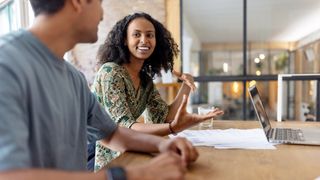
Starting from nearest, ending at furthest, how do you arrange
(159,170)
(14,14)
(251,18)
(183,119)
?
(159,170) < (183,119) < (14,14) < (251,18)

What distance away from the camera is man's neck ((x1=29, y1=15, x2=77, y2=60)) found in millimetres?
783

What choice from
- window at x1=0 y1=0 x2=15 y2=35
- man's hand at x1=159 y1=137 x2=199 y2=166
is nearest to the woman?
man's hand at x1=159 y1=137 x2=199 y2=166

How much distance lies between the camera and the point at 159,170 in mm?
724

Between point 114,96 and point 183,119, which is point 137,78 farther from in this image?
point 183,119

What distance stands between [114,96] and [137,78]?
1.15 feet

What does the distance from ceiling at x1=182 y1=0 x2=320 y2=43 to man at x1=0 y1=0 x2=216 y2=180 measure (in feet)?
12.1

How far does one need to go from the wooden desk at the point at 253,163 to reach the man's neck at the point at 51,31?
39 cm

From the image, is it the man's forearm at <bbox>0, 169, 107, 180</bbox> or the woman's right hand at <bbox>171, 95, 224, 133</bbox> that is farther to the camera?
the woman's right hand at <bbox>171, 95, 224, 133</bbox>

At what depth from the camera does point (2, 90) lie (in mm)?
610

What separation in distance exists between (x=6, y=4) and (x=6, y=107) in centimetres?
235

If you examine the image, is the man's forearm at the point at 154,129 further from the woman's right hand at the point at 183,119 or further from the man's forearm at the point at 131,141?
the man's forearm at the point at 131,141

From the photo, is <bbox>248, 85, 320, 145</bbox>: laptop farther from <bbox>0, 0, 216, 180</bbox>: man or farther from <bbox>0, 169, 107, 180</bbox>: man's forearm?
<bbox>0, 169, 107, 180</bbox>: man's forearm

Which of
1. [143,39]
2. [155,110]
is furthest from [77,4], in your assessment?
[155,110]

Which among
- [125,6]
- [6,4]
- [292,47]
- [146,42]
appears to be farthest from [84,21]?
[292,47]
